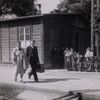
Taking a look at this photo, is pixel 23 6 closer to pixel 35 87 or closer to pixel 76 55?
pixel 76 55

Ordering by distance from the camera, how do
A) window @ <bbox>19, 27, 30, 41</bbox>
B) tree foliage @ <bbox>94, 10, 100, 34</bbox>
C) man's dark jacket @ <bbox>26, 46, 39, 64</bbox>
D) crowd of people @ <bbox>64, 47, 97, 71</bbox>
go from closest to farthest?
man's dark jacket @ <bbox>26, 46, 39, 64</bbox> < crowd of people @ <bbox>64, 47, 97, 71</bbox> < tree foliage @ <bbox>94, 10, 100, 34</bbox> < window @ <bbox>19, 27, 30, 41</bbox>

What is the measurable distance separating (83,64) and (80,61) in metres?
0.28

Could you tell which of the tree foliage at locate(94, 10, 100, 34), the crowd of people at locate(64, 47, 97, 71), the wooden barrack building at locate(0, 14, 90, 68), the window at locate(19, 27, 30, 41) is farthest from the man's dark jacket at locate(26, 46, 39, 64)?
the window at locate(19, 27, 30, 41)

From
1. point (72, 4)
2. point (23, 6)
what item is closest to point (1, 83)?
point (72, 4)

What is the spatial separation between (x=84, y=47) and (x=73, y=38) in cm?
218

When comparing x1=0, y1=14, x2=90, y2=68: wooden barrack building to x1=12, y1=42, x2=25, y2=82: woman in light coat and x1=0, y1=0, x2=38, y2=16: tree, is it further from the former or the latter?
x1=0, y1=0, x2=38, y2=16: tree

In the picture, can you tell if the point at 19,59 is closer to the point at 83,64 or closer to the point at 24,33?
the point at 83,64

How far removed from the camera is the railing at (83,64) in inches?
879

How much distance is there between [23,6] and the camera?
5300 cm

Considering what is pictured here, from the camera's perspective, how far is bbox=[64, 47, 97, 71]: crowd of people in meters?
22.5

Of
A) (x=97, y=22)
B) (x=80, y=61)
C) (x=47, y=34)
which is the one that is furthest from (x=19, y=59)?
(x=97, y=22)

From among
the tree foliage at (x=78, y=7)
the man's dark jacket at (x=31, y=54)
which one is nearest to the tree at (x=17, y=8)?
the tree foliage at (x=78, y=7)

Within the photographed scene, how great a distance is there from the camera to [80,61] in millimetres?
22922

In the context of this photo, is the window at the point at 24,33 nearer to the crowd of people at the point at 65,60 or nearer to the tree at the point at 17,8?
the crowd of people at the point at 65,60
